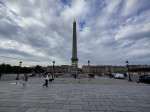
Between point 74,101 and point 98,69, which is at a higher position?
point 98,69

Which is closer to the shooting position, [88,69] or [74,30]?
[74,30]

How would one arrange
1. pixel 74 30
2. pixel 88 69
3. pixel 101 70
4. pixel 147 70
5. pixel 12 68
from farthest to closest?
pixel 101 70
pixel 88 69
pixel 12 68
pixel 147 70
pixel 74 30

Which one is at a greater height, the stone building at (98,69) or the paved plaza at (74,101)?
the stone building at (98,69)

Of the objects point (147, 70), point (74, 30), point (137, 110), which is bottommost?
point (137, 110)

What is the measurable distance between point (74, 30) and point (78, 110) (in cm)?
6922

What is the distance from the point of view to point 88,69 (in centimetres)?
16512

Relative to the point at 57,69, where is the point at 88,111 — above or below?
below

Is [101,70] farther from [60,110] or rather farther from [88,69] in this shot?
[60,110]

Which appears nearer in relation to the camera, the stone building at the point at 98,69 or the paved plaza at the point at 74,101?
the paved plaza at the point at 74,101

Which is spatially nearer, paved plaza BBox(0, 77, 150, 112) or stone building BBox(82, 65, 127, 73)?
paved plaza BBox(0, 77, 150, 112)

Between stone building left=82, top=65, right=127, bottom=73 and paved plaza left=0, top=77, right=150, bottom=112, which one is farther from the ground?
stone building left=82, top=65, right=127, bottom=73

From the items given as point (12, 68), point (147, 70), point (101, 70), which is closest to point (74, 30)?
point (147, 70)

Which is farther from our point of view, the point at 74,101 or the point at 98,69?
the point at 98,69

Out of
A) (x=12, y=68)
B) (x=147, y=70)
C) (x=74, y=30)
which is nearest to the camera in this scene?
(x=74, y=30)
